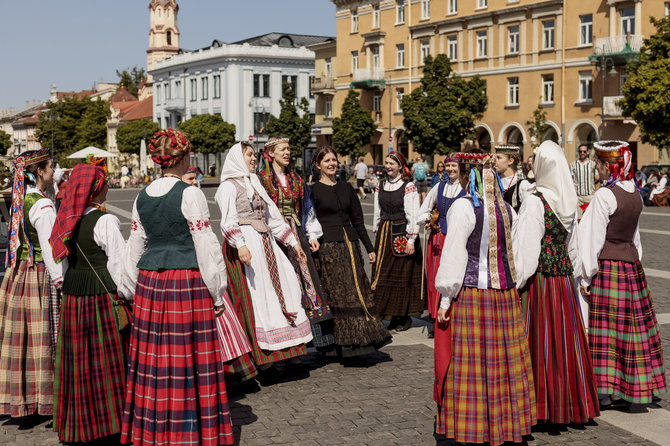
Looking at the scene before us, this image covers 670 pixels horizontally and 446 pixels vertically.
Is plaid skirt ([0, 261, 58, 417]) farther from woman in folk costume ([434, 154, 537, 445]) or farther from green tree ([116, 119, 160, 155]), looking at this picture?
green tree ([116, 119, 160, 155])

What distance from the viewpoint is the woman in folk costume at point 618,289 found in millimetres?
5930

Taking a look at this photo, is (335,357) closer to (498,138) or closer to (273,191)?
(273,191)

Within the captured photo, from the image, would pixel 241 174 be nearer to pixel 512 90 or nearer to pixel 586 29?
pixel 586 29

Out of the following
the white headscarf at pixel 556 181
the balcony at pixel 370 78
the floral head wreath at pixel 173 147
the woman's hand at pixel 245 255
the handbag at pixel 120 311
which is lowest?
the handbag at pixel 120 311

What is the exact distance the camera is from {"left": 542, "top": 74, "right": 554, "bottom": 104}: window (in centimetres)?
4328

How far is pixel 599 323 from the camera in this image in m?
6.10

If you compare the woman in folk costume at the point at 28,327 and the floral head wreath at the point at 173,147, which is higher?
the floral head wreath at the point at 173,147

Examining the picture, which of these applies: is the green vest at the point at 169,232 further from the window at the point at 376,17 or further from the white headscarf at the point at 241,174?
the window at the point at 376,17

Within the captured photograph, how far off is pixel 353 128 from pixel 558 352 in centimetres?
4707

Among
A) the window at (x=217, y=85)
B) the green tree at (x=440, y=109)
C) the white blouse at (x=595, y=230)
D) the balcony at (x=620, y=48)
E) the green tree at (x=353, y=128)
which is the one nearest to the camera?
the white blouse at (x=595, y=230)

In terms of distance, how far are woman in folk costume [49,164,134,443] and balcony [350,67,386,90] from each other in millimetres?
50168

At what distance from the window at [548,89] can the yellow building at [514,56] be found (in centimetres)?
5

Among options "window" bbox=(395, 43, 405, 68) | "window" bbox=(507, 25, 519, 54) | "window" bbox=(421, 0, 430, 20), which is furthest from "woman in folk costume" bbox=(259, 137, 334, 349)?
"window" bbox=(395, 43, 405, 68)

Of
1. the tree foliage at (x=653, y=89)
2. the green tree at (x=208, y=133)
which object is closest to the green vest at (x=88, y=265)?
the tree foliage at (x=653, y=89)
